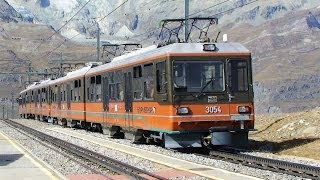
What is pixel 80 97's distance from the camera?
33.7 metres

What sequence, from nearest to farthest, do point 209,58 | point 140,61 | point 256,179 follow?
point 256,179 < point 209,58 < point 140,61

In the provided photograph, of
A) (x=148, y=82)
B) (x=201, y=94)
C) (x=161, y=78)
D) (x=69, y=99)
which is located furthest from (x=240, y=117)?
(x=69, y=99)

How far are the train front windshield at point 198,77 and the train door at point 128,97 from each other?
174 inches

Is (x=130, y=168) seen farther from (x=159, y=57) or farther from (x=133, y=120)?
(x=133, y=120)

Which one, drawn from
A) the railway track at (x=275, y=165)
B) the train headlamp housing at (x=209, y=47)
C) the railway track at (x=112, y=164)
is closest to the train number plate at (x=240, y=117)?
the railway track at (x=275, y=165)

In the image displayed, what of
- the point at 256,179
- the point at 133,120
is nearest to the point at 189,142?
the point at 133,120

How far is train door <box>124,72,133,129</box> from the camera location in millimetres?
22578

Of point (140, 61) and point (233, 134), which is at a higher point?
point (140, 61)

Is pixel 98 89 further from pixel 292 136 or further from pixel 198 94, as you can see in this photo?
pixel 198 94

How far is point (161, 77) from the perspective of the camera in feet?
62.3

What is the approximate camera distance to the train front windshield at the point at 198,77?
1836 cm

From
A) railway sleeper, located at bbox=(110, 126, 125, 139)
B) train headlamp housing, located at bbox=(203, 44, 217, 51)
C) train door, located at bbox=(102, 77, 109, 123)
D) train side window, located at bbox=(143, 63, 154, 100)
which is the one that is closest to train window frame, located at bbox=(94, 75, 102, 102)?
train door, located at bbox=(102, 77, 109, 123)

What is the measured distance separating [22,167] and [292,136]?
34.9 feet

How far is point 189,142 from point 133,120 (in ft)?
13.9
